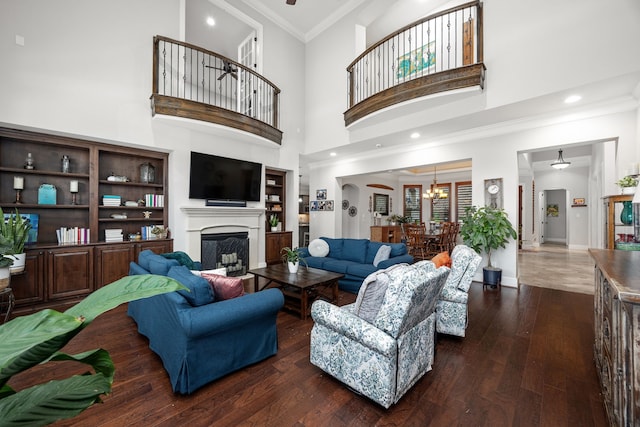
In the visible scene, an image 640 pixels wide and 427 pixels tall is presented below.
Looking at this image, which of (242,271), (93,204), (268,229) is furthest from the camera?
(268,229)

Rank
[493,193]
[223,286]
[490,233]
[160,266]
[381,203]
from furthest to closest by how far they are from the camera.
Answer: [381,203]
[493,193]
[490,233]
[160,266]
[223,286]

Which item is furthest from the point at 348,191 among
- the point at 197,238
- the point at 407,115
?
the point at 197,238

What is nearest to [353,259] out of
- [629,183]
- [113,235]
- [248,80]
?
[629,183]

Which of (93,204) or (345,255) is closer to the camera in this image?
(93,204)

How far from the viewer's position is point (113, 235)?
4.27 m

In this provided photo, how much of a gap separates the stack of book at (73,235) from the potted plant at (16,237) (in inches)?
24.4

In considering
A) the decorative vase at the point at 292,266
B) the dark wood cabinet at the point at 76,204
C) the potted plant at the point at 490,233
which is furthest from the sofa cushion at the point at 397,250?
the dark wood cabinet at the point at 76,204

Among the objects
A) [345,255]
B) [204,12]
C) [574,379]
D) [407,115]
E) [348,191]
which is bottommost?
[574,379]

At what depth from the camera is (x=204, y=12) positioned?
18.2 ft

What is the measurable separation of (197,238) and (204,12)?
4.68 m

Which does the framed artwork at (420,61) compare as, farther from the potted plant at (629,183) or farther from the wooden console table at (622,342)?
the wooden console table at (622,342)

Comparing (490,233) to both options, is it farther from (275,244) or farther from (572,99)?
(275,244)

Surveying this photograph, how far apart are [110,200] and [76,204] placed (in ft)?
1.37

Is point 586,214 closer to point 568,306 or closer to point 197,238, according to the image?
point 568,306
